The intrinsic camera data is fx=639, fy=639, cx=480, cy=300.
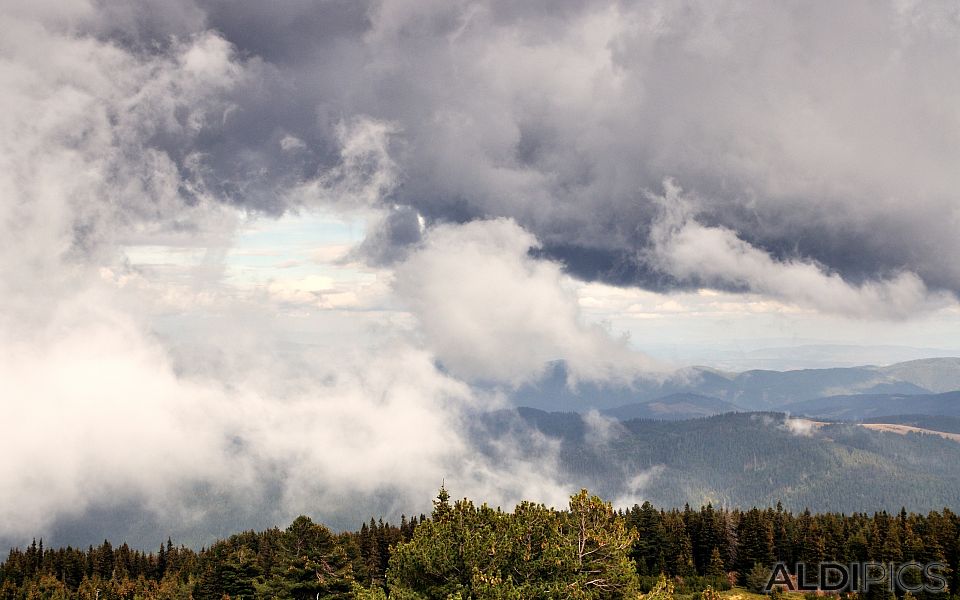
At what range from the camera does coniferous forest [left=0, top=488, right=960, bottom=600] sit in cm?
3884

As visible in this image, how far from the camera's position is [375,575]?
124688mm

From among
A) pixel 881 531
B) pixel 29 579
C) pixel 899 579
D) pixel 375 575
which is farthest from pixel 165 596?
pixel 881 531

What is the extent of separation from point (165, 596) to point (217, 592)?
26055 mm

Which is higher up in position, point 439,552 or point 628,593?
point 439,552

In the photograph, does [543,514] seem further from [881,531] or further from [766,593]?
[881,531]

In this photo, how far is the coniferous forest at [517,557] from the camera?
127ft

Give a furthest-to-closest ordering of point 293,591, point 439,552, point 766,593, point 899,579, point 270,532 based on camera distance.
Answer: point 270,532, point 766,593, point 899,579, point 293,591, point 439,552

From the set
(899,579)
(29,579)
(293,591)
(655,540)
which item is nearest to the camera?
(293,591)

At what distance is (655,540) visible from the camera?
122 m

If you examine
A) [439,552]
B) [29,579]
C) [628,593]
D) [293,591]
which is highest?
[439,552]

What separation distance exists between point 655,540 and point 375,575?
179ft

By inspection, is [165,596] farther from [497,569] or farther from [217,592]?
[497,569]

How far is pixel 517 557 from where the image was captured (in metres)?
→ 39.6

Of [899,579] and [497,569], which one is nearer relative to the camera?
[497,569]
